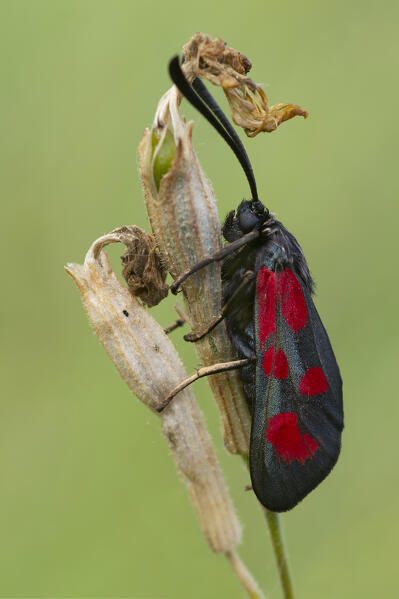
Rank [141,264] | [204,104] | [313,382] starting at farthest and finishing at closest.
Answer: [313,382]
[141,264]
[204,104]

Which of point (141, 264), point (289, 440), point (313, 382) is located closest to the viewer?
point (141, 264)

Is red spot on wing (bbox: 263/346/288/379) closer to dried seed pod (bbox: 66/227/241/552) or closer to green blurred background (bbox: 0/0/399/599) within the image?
dried seed pod (bbox: 66/227/241/552)

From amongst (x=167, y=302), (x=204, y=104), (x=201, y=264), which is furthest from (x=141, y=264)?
(x=167, y=302)

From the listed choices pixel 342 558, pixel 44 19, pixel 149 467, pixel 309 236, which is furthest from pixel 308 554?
pixel 44 19

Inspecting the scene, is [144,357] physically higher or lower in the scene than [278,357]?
higher

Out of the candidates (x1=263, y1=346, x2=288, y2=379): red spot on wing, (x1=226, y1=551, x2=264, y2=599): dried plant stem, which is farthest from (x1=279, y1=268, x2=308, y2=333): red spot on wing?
(x1=226, y1=551, x2=264, y2=599): dried plant stem

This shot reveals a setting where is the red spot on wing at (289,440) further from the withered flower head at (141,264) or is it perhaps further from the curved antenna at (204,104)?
the curved antenna at (204,104)

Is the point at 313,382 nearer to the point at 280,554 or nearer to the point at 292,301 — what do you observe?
the point at 292,301

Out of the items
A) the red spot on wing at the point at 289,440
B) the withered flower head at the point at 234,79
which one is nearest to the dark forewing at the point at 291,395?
the red spot on wing at the point at 289,440
